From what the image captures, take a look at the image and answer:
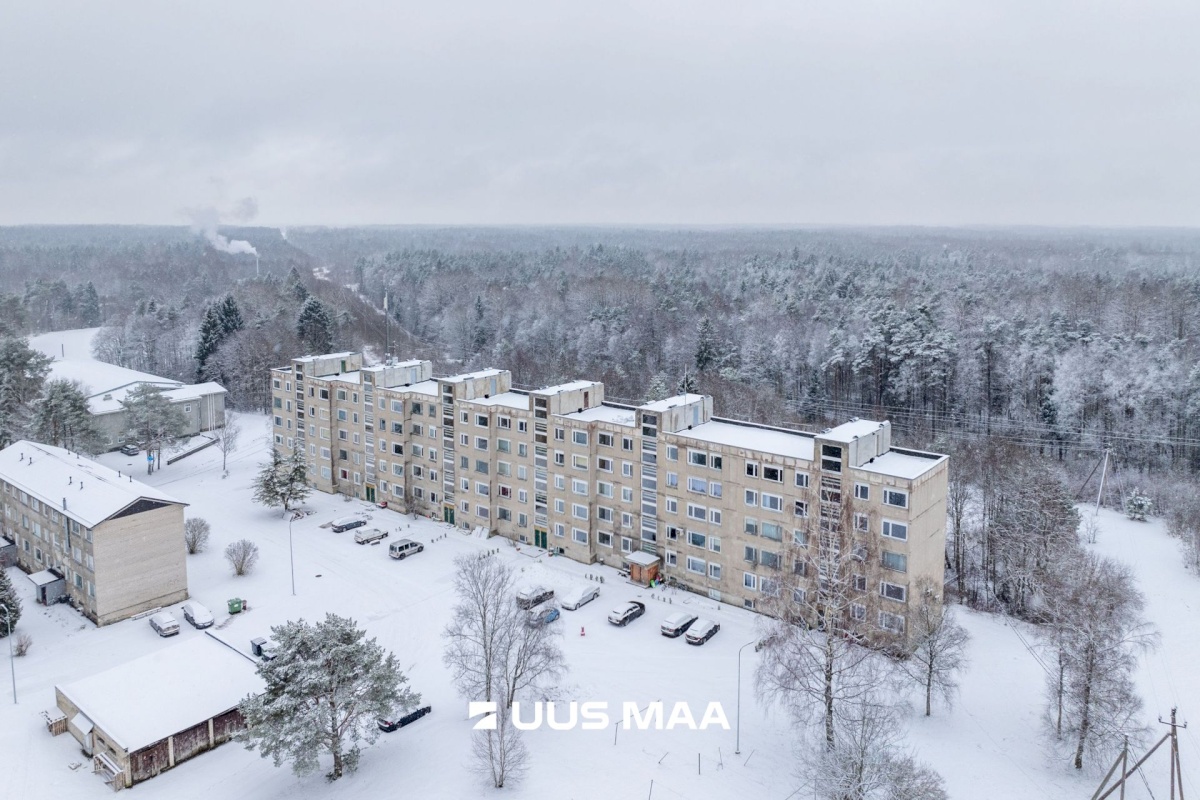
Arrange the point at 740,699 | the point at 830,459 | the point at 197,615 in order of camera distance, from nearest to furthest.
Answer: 1. the point at 740,699
2. the point at 830,459
3. the point at 197,615

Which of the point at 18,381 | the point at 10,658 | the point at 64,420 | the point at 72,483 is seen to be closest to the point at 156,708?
the point at 10,658

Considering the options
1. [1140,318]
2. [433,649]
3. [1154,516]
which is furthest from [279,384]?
[1140,318]

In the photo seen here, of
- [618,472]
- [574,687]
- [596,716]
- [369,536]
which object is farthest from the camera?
[369,536]

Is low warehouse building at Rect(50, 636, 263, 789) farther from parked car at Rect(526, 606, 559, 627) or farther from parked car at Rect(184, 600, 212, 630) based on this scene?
parked car at Rect(526, 606, 559, 627)

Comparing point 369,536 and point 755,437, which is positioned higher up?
point 755,437

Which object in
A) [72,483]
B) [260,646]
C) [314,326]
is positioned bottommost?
[260,646]

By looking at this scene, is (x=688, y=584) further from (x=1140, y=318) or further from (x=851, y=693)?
(x=1140, y=318)

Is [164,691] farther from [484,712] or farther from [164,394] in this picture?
[164,394]
